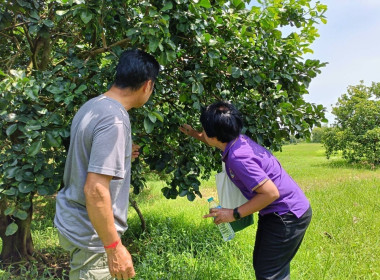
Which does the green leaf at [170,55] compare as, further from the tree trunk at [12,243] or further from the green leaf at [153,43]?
the tree trunk at [12,243]

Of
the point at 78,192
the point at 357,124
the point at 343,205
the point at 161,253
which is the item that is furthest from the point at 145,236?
the point at 357,124

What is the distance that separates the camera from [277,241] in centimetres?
196

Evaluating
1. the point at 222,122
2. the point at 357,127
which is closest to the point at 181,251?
the point at 222,122

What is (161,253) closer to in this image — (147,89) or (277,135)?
(277,135)

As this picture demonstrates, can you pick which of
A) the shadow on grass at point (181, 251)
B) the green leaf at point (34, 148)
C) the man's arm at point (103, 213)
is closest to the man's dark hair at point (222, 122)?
the man's arm at point (103, 213)

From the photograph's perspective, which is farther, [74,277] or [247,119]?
[247,119]

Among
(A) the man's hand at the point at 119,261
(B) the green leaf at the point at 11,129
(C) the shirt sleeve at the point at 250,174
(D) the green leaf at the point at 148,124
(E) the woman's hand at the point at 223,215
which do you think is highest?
(D) the green leaf at the point at 148,124

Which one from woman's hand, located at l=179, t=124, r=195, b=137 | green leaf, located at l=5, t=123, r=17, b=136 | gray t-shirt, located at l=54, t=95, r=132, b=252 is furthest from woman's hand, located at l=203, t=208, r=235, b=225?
green leaf, located at l=5, t=123, r=17, b=136

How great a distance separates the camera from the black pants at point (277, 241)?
194cm

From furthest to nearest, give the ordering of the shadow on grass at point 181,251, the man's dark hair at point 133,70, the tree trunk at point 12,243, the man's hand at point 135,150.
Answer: the tree trunk at point 12,243, the shadow on grass at point 181,251, the man's hand at point 135,150, the man's dark hair at point 133,70

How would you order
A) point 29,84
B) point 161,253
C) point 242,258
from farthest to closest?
1. point 161,253
2. point 242,258
3. point 29,84

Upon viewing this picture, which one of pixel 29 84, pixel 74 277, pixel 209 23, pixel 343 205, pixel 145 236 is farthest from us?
pixel 343 205

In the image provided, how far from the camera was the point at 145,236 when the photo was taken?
414 centimetres

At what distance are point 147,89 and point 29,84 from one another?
79 cm
